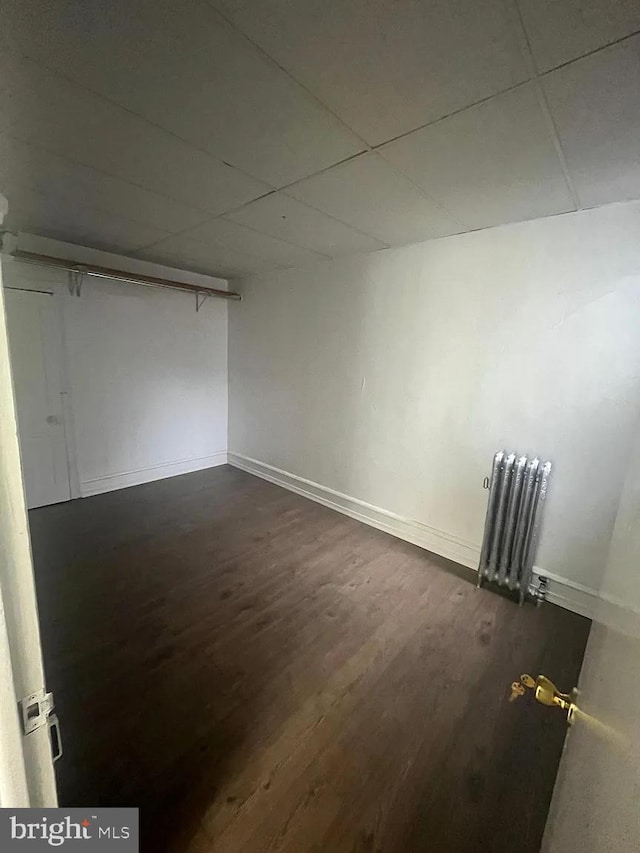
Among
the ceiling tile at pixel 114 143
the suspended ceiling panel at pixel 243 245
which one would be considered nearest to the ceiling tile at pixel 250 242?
the suspended ceiling panel at pixel 243 245

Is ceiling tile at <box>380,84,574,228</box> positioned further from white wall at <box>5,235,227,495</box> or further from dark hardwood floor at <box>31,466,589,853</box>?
white wall at <box>5,235,227,495</box>

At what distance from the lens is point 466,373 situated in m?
2.62

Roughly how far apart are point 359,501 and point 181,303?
304cm

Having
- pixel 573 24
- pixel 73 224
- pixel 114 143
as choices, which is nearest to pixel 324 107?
pixel 573 24

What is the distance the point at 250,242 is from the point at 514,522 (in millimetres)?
2903

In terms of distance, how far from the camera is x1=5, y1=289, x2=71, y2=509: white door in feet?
10.1

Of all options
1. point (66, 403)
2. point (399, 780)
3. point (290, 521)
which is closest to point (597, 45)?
point (399, 780)

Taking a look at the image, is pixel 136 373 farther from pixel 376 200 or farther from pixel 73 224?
pixel 376 200

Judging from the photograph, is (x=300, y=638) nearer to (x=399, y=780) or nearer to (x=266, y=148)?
(x=399, y=780)

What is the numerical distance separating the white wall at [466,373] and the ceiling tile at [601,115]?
46 cm

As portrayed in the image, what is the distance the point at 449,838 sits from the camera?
1146 mm

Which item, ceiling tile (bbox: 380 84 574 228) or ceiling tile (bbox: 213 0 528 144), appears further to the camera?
ceiling tile (bbox: 380 84 574 228)

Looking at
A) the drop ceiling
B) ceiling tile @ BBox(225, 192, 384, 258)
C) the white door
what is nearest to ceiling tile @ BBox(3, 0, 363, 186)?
the drop ceiling

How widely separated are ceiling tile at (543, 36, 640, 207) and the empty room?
0.01 metres
